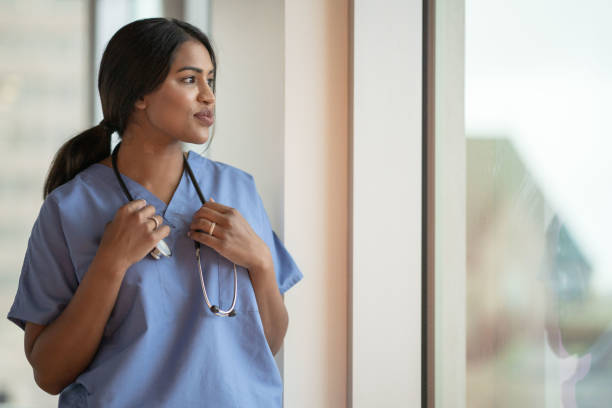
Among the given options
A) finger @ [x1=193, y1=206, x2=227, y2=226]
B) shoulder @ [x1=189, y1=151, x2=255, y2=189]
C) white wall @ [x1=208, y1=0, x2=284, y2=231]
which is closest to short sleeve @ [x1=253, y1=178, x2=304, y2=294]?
shoulder @ [x1=189, y1=151, x2=255, y2=189]

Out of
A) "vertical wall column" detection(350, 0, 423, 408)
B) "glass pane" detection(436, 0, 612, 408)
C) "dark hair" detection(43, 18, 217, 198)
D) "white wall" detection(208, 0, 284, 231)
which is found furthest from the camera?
"white wall" detection(208, 0, 284, 231)

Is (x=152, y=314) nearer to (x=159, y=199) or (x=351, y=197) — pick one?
(x=159, y=199)

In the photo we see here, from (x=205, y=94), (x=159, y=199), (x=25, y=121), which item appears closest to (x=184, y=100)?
(x=205, y=94)

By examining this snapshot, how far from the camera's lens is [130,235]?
2.69 feet

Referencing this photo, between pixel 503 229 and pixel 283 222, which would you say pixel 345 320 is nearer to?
pixel 283 222

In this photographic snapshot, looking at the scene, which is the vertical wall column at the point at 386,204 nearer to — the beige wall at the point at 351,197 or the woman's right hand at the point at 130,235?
the beige wall at the point at 351,197

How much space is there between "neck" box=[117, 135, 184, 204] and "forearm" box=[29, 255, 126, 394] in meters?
0.17

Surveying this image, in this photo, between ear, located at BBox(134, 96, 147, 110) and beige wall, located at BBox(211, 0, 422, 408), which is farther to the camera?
beige wall, located at BBox(211, 0, 422, 408)

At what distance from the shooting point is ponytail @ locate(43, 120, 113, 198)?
97 cm

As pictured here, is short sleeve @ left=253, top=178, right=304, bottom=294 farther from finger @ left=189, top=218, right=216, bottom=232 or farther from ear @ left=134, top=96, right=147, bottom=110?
ear @ left=134, top=96, right=147, bottom=110

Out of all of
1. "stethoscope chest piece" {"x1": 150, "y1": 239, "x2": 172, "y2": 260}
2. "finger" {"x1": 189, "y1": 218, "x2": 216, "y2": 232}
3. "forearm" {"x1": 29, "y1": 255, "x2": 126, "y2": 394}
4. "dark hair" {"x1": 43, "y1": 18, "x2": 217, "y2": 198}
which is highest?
"dark hair" {"x1": 43, "y1": 18, "x2": 217, "y2": 198}

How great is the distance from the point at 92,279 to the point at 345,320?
58 cm

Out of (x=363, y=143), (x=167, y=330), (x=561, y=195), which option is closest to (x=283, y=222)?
(x=363, y=143)

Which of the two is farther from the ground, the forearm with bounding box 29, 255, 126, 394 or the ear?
the ear
